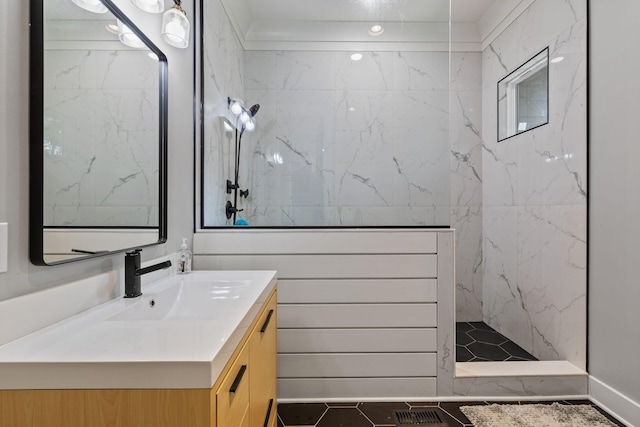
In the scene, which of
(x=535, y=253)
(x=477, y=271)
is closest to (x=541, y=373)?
(x=535, y=253)

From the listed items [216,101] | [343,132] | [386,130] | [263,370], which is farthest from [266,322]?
[386,130]

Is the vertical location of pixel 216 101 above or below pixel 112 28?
above

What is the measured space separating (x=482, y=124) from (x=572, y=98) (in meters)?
1.00

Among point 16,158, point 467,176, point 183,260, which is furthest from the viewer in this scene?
point 467,176

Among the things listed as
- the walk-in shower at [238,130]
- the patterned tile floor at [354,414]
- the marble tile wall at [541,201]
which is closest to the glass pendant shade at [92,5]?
the walk-in shower at [238,130]

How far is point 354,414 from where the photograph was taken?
171 cm

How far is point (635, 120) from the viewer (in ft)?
5.26

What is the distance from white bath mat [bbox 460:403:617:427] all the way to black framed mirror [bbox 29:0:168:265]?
75.3 inches

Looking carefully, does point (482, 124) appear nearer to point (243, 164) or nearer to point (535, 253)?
point (535, 253)

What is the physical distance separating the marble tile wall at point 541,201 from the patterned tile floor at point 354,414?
625 millimetres

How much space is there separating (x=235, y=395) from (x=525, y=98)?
3057mm

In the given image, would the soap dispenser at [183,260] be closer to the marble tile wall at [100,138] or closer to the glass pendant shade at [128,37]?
the marble tile wall at [100,138]

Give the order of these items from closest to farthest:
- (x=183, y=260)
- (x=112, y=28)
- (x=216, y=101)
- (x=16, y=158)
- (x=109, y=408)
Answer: (x=109, y=408)
(x=16, y=158)
(x=112, y=28)
(x=183, y=260)
(x=216, y=101)

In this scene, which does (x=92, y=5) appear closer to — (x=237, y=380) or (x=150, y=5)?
(x=150, y=5)
